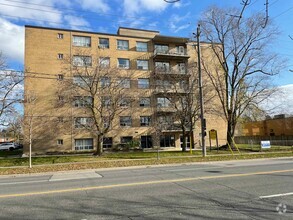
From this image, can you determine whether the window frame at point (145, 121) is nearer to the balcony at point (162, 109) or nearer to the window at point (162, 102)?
the balcony at point (162, 109)

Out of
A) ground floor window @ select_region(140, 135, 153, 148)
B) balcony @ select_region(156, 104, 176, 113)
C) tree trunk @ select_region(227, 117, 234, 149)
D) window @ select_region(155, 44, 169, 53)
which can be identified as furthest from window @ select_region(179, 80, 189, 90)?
window @ select_region(155, 44, 169, 53)

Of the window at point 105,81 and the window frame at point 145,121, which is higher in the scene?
the window at point 105,81

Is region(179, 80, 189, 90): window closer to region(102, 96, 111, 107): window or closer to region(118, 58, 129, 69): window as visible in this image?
region(102, 96, 111, 107): window

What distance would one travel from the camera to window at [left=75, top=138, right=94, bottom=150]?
3725 cm

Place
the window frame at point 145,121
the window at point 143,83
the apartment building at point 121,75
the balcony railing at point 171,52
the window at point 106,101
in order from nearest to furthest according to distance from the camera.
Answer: the window at point 106,101
the apartment building at point 121,75
the window frame at point 145,121
the window at point 143,83
the balcony railing at point 171,52

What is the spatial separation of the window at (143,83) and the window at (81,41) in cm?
990

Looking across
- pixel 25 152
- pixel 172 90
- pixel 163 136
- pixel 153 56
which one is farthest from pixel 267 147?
pixel 25 152

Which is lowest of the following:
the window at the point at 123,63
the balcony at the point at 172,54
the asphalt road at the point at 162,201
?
the asphalt road at the point at 162,201

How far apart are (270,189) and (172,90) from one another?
24.0 metres

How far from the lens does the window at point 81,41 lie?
3891 cm

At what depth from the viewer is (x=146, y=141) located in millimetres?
40250

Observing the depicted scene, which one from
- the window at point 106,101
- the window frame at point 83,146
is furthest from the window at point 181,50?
the window frame at point 83,146

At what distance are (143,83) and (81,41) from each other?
11764mm

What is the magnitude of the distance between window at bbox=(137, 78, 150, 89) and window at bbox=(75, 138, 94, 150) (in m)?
11.7
